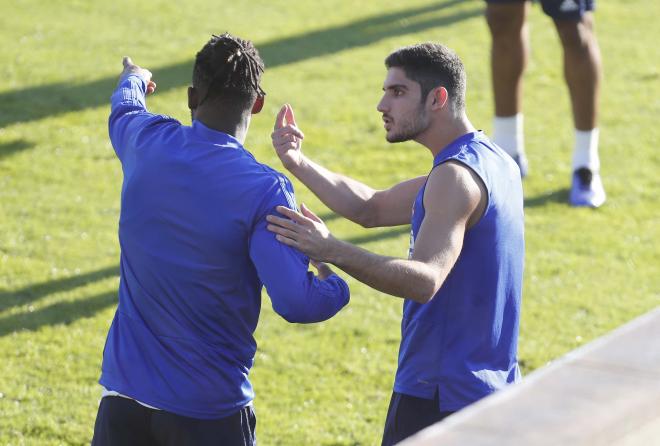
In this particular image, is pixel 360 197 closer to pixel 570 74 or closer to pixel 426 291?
pixel 426 291

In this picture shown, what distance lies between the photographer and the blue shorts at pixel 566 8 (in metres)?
8.04

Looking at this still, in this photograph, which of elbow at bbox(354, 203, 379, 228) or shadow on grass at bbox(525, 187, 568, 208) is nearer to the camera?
elbow at bbox(354, 203, 379, 228)

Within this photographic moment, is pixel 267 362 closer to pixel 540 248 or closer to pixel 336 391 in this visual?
pixel 336 391

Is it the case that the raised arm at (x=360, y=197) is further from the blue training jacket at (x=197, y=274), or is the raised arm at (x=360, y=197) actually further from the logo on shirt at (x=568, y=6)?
the logo on shirt at (x=568, y=6)

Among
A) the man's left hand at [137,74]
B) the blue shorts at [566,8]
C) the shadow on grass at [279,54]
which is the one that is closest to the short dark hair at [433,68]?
the man's left hand at [137,74]

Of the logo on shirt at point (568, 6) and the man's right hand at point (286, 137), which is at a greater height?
the man's right hand at point (286, 137)

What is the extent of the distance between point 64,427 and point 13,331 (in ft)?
3.29

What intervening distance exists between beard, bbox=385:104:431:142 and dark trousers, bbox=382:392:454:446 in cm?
84

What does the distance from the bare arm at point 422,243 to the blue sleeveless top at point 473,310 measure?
9cm

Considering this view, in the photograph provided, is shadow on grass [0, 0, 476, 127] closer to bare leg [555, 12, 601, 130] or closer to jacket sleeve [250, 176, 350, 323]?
bare leg [555, 12, 601, 130]

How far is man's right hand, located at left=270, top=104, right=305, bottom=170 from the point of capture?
14.6ft

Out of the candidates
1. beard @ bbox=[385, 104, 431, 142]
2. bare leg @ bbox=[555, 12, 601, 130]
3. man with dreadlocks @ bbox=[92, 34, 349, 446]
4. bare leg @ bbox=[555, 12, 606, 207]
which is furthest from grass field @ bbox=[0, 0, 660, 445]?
beard @ bbox=[385, 104, 431, 142]

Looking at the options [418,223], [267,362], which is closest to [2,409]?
[267,362]

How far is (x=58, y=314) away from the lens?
6586mm
